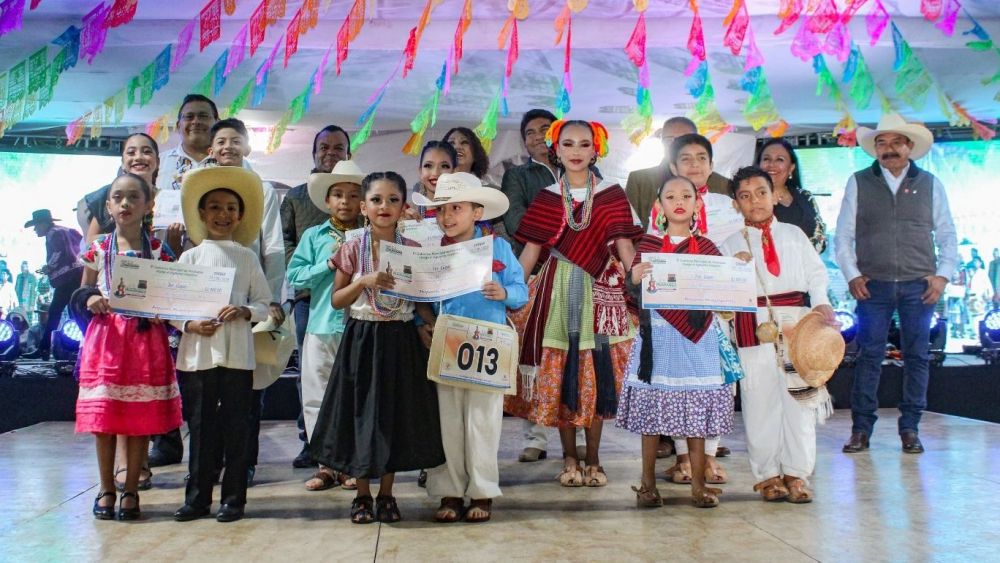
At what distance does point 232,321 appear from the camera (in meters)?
3.57

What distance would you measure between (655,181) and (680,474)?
65.6 inches

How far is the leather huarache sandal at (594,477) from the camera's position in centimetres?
419

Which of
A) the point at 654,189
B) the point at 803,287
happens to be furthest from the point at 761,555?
the point at 654,189

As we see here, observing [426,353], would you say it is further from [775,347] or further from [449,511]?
[775,347]

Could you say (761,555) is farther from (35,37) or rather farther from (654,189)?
(35,37)

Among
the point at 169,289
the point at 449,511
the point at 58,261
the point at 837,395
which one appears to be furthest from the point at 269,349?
the point at 58,261

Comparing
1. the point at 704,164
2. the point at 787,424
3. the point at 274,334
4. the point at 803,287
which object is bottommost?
the point at 787,424

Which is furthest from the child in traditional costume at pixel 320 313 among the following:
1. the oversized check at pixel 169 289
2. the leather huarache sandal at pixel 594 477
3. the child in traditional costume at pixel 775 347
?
the child in traditional costume at pixel 775 347

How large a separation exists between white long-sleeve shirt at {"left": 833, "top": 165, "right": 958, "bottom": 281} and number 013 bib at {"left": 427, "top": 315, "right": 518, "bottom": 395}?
2.86 meters

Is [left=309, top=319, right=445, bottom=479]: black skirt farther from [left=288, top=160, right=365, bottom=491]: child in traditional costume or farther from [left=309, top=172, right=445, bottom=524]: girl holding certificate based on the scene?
[left=288, top=160, right=365, bottom=491]: child in traditional costume

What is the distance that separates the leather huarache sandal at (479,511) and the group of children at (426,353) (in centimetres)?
1

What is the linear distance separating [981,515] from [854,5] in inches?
157

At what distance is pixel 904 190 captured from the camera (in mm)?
A: 5465

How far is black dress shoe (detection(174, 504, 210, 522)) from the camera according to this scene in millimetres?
3422
